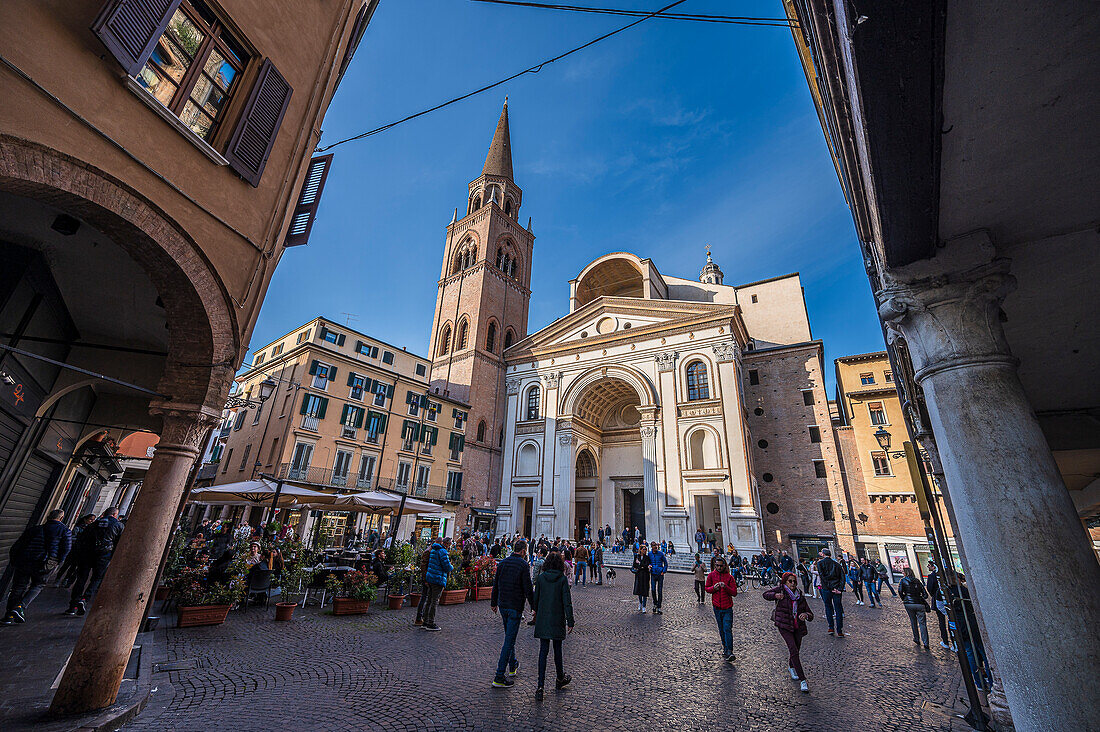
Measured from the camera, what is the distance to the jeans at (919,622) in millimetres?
7414

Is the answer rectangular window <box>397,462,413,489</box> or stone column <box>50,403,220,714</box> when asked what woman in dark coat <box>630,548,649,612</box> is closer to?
stone column <box>50,403,220,714</box>

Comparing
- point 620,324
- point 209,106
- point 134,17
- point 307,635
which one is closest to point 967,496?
point 134,17

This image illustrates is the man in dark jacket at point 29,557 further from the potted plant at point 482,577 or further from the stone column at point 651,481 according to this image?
the stone column at point 651,481

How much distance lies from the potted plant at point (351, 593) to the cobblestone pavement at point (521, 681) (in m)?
0.37

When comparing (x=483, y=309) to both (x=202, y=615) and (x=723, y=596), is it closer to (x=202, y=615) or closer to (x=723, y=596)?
(x=202, y=615)

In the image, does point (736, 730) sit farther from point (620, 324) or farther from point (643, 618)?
point (620, 324)

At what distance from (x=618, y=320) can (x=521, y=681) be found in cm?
2450

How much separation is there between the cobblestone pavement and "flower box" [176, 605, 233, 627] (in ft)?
0.70

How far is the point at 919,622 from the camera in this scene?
25.0 ft

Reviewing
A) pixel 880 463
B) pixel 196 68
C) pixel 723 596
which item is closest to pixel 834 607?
pixel 723 596

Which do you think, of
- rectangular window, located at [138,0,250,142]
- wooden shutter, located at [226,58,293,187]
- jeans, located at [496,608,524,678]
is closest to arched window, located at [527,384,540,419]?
jeans, located at [496,608,524,678]

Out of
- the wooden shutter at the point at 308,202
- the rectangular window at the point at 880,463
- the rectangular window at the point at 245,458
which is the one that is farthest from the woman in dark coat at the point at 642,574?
the rectangular window at the point at 245,458

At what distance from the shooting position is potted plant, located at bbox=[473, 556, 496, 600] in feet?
34.8

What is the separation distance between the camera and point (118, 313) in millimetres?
6613
